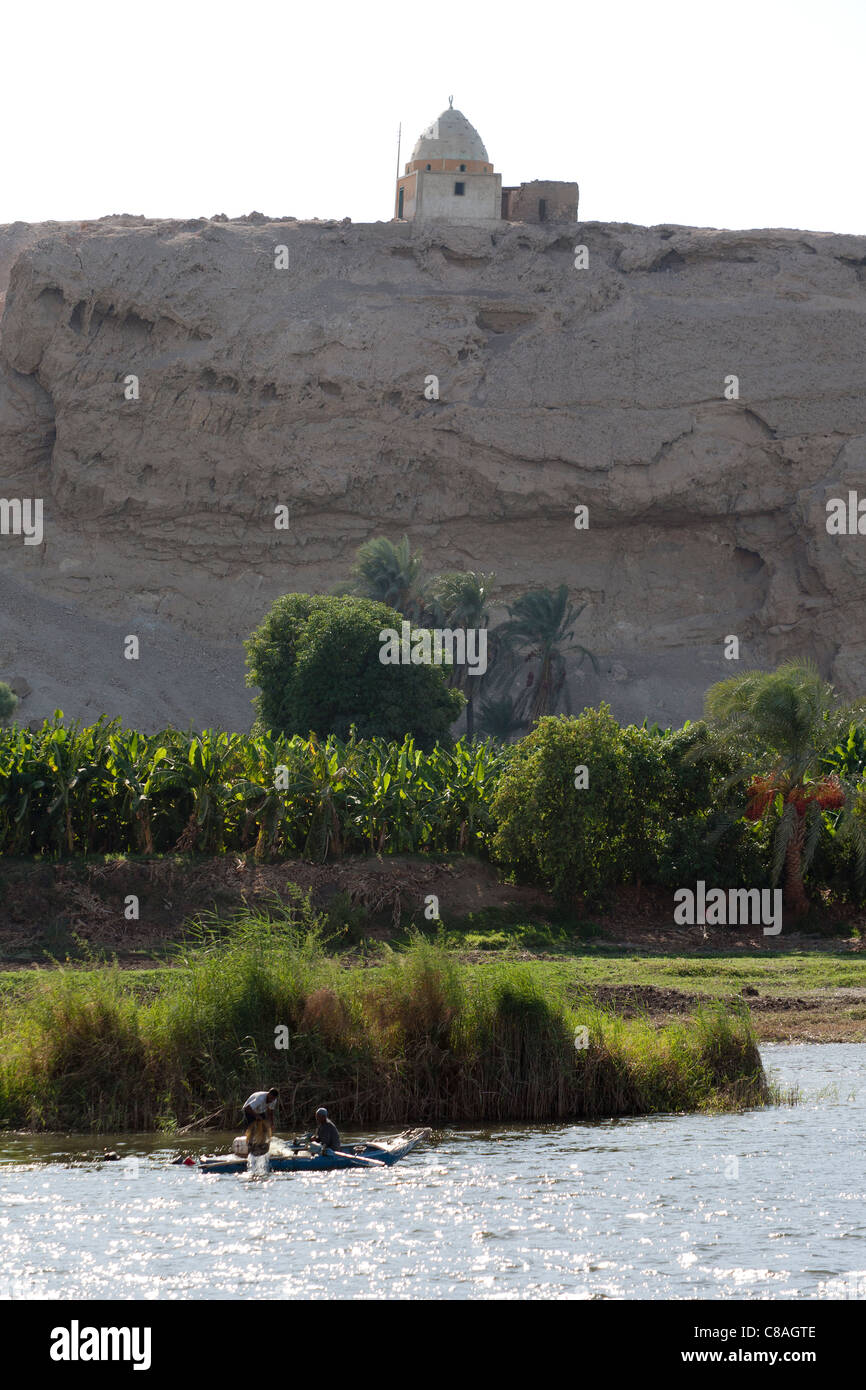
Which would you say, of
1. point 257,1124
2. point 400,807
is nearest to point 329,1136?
point 257,1124

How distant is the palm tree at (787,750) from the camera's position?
2759 centimetres

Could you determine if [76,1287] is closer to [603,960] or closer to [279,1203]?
[279,1203]

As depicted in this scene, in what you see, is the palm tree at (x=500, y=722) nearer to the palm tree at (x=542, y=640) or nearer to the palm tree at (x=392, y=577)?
the palm tree at (x=542, y=640)

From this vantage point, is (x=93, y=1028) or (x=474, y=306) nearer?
(x=93, y=1028)

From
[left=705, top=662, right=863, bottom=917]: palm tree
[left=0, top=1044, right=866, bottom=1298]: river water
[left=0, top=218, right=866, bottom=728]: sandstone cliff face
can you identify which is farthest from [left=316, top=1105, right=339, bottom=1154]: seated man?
[left=0, top=218, right=866, bottom=728]: sandstone cliff face

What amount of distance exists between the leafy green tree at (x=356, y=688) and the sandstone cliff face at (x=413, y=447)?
21118 millimetres

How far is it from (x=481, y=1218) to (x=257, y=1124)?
2.26m

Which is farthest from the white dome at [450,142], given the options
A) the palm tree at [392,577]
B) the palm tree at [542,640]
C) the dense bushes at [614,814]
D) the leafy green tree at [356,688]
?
the dense bushes at [614,814]

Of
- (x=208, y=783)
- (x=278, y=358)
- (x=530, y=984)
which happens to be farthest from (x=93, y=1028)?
(x=278, y=358)

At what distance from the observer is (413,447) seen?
6912 centimetres

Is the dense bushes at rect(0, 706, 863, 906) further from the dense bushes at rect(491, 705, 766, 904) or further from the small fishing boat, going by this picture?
the small fishing boat

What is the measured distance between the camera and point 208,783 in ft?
93.7

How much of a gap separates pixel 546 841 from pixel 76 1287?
17968 millimetres

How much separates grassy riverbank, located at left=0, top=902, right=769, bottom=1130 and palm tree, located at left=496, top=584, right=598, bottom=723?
44.5 metres
